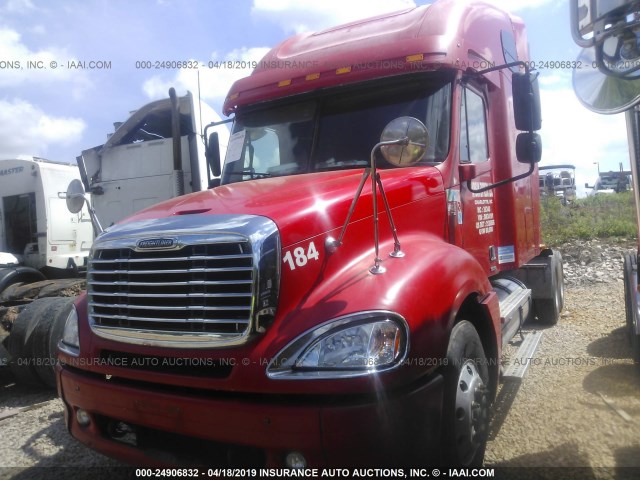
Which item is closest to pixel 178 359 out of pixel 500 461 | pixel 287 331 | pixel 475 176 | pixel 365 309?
pixel 287 331

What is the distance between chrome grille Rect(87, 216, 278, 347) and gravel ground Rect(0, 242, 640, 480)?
4.46 ft

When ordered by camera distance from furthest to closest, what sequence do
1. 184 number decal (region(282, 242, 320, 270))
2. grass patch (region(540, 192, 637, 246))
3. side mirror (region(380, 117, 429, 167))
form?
1. grass patch (region(540, 192, 637, 246))
2. side mirror (region(380, 117, 429, 167))
3. 184 number decal (region(282, 242, 320, 270))

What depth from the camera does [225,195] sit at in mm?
3195

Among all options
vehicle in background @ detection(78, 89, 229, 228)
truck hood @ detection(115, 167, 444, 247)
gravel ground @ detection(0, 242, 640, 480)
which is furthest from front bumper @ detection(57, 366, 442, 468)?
vehicle in background @ detection(78, 89, 229, 228)

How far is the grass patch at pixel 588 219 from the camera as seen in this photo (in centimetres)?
1327

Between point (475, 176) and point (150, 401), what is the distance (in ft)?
9.40

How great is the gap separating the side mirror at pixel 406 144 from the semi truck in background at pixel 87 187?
3.71 m

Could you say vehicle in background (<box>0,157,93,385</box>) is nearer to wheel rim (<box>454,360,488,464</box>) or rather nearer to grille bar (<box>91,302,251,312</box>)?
grille bar (<box>91,302,251,312</box>)

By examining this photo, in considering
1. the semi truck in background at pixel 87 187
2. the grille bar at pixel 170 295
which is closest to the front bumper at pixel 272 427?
the grille bar at pixel 170 295

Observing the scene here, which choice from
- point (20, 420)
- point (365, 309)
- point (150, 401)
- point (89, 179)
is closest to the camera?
point (365, 309)

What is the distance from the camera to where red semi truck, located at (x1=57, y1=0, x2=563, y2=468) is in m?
2.23

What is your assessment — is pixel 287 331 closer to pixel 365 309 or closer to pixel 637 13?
pixel 365 309

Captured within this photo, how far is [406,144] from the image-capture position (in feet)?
8.85

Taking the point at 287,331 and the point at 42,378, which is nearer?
the point at 287,331
